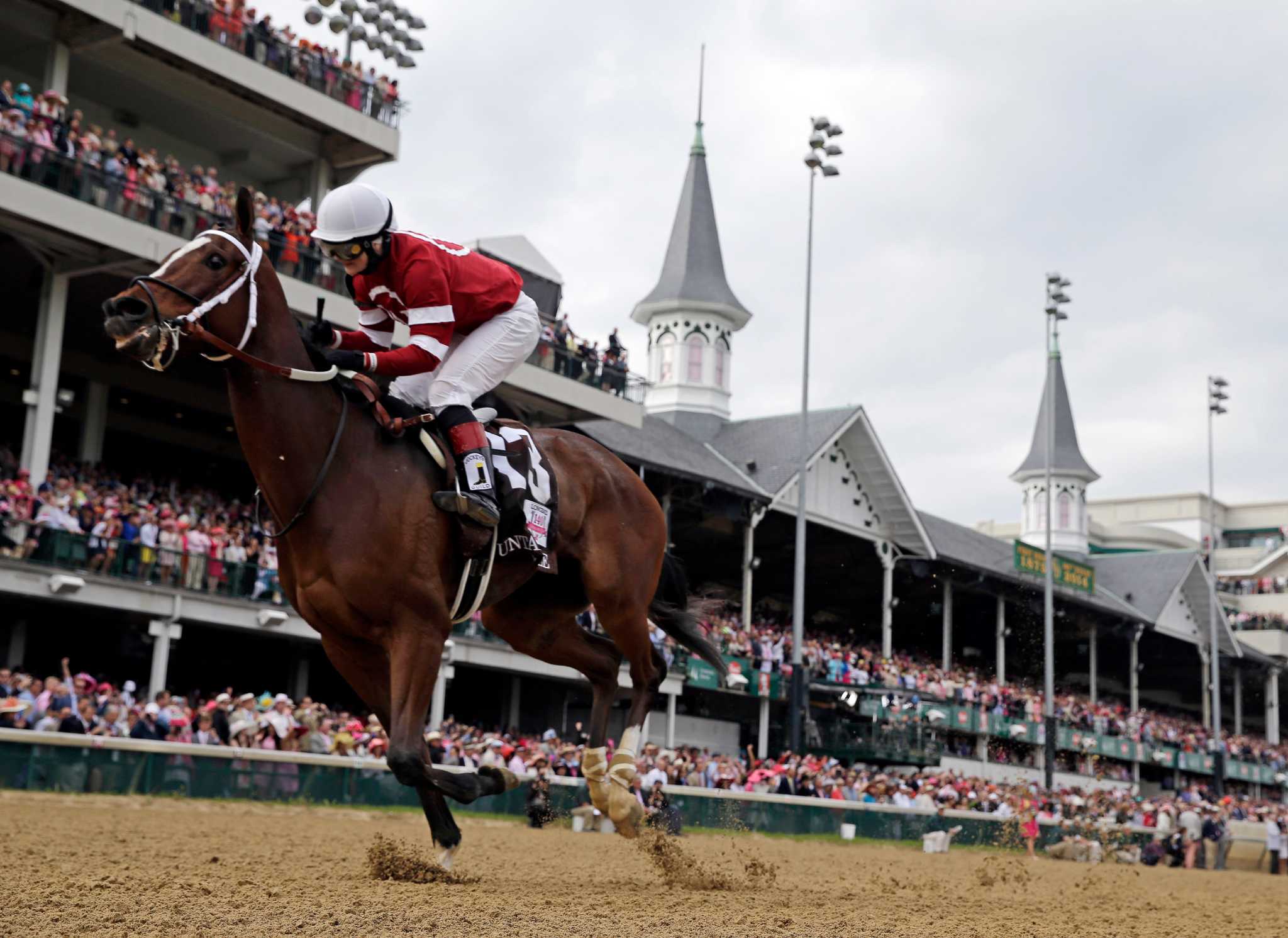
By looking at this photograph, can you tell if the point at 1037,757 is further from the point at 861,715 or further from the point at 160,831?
the point at 160,831

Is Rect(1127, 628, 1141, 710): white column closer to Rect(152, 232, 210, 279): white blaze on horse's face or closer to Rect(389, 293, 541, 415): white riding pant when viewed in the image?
Rect(389, 293, 541, 415): white riding pant

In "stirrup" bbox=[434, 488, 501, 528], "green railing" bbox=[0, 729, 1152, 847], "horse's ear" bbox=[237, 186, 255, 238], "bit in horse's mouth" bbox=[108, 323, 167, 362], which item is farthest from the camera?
"green railing" bbox=[0, 729, 1152, 847]

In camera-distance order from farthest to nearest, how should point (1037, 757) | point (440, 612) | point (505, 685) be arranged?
point (1037, 757) → point (505, 685) → point (440, 612)

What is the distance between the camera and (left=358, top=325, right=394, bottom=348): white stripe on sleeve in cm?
638

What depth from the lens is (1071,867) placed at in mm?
17797

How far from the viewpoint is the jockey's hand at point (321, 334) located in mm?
6090

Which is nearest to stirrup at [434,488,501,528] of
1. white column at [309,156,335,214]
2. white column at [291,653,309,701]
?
white column at [291,653,309,701]

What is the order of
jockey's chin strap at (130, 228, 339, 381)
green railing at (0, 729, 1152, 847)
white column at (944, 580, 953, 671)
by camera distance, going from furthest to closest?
white column at (944, 580, 953, 671) < green railing at (0, 729, 1152, 847) < jockey's chin strap at (130, 228, 339, 381)

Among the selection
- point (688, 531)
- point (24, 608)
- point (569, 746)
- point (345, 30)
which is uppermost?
point (345, 30)

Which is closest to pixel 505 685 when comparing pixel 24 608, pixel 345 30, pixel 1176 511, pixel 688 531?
pixel 688 531

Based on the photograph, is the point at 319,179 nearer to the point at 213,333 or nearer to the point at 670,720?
the point at 670,720

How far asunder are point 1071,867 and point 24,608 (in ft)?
49.7

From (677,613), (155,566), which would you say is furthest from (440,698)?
(677,613)

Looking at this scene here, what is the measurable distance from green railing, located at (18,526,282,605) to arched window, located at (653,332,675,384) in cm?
2239
